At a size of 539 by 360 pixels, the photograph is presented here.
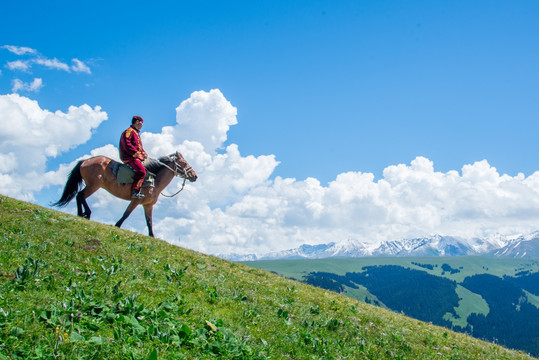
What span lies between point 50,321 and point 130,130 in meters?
15.2

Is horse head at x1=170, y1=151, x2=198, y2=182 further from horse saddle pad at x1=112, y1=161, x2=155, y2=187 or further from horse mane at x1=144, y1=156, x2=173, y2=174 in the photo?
horse saddle pad at x1=112, y1=161, x2=155, y2=187

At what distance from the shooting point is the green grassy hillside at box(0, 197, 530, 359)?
21.1ft

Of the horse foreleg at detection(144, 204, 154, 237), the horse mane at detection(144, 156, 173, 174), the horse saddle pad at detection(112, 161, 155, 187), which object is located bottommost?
the horse foreleg at detection(144, 204, 154, 237)

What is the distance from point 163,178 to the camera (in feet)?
72.6

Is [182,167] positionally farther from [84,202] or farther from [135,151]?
[84,202]

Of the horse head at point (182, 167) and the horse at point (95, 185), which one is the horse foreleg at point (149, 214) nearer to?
the horse at point (95, 185)

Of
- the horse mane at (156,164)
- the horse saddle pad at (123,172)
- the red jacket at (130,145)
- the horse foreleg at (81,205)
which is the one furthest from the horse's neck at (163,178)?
the horse foreleg at (81,205)

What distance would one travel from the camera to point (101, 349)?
19.9 ft

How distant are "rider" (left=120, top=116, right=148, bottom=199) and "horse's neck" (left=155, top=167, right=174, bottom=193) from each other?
4.54 feet

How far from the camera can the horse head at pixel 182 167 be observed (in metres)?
22.8

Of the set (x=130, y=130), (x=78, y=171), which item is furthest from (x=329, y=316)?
(x=78, y=171)

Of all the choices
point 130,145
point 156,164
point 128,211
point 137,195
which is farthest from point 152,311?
point 156,164

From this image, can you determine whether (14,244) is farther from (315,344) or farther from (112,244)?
(315,344)

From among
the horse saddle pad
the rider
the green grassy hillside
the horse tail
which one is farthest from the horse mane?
the green grassy hillside
